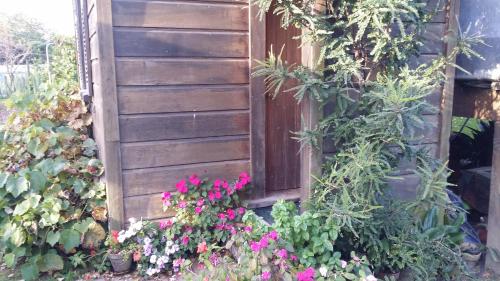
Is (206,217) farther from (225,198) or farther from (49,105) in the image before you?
(49,105)

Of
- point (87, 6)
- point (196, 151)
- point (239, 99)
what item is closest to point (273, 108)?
point (239, 99)

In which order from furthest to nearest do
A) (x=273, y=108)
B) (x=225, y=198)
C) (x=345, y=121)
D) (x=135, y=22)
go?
(x=273, y=108) → (x=225, y=198) → (x=135, y=22) → (x=345, y=121)

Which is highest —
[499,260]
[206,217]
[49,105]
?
[49,105]

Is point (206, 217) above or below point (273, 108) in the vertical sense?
below

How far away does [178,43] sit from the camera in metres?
2.95

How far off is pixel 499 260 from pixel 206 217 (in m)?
2.19

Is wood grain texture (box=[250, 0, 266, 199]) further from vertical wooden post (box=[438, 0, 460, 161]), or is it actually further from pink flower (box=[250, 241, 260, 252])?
vertical wooden post (box=[438, 0, 460, 161])

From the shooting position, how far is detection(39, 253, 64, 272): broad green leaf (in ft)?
9.20

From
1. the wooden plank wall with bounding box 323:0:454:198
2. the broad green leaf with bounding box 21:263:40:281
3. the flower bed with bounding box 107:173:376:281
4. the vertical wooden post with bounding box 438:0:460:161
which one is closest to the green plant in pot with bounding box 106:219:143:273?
the flower bed with bounding box 107:173:376:281

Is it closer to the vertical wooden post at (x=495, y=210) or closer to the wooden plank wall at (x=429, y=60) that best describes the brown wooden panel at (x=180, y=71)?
the wooden plank wall at (x=429, y=60)

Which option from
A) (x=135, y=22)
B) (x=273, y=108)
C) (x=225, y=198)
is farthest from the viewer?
(x=273, y=108)

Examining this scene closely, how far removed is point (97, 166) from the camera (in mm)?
3061

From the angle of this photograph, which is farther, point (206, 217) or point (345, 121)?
point (206, 217)

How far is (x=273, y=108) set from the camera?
338 cm
